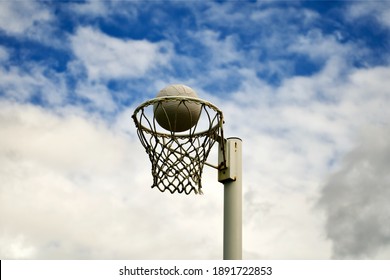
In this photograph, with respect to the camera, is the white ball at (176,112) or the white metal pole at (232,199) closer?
the white metal pole at (232,199)

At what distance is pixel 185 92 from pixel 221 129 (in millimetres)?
694

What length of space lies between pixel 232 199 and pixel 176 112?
1.36 m

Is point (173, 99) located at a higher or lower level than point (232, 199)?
higher

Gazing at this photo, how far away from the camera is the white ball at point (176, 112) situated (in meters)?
7.33

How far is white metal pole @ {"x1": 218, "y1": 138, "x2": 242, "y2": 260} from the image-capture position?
23.5 feet

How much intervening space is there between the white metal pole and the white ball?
2.12ft

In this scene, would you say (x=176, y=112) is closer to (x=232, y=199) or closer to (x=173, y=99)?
(x=173, y=99)

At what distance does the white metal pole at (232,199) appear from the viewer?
7.17 meters

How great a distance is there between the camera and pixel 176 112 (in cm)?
734

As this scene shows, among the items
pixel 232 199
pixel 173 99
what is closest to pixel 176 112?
pixel 173 99

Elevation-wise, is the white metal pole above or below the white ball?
below

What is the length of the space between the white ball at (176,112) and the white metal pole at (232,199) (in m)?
0.65

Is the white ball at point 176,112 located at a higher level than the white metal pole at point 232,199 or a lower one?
higher
